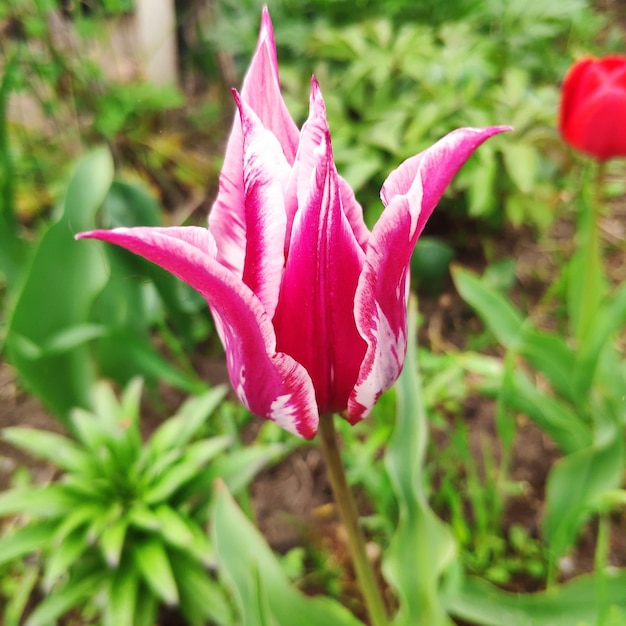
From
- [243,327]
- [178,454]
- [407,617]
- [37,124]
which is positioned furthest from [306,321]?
[37,124]

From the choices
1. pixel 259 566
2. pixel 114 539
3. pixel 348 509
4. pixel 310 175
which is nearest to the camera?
pixel 310 175

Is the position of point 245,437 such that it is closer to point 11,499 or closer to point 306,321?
point 11,499

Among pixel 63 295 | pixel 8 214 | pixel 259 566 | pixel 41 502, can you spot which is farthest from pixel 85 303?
pixel 259 566

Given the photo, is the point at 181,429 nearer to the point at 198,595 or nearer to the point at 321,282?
the point at 198,595

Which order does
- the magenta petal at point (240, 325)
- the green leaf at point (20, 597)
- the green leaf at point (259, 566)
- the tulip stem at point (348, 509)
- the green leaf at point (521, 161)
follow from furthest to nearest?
1. the green leaf at point (521, 161)
2. the green leaf at point (20, 597)
3. the green leaf at point (259, 566)
4. the tulip stem at point (348, 509)
5. the magenta petal at point (240, 325)

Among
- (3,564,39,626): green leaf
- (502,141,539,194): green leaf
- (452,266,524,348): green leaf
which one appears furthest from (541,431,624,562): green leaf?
(3,564,39,626): green leaf

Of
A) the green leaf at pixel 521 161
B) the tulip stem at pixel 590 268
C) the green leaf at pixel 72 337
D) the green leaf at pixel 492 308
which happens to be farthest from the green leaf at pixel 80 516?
the green leaf at pixel 521 161

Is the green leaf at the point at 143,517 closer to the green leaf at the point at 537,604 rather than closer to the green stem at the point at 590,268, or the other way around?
the green leaf at the point at 537,604
